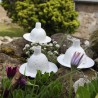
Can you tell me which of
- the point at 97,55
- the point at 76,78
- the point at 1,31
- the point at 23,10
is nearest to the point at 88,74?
the point at 76,78

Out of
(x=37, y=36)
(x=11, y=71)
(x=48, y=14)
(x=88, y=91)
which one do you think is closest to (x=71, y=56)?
(x=37, y=36)

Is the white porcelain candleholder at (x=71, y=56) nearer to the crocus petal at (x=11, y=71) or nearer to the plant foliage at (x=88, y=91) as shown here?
the plant foliage at (x=88, y=91)

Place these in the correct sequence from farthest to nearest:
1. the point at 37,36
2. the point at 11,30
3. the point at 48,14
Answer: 1. the point at 11,30
2. the point at 48,14
3. the point at 37,36

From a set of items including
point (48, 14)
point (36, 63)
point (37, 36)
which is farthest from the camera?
point (48, 14)

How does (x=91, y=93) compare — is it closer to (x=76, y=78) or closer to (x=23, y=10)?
(x=76, y=78)

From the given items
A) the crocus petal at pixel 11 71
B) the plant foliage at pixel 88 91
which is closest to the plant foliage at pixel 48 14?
the plant foliage at pixel 88 91

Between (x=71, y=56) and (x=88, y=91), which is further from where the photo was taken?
(x=71, y=56)

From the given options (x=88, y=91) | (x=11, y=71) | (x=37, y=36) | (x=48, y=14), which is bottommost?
(x=48, y=14)

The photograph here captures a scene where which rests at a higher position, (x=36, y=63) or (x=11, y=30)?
(x=36, y=63)

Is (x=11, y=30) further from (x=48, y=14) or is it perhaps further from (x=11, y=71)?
(x=11, y=71)
